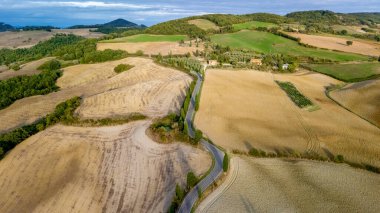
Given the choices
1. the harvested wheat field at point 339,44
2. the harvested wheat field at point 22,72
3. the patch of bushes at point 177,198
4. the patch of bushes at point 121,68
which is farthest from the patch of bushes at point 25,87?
the harvested wheat field at point 339,44

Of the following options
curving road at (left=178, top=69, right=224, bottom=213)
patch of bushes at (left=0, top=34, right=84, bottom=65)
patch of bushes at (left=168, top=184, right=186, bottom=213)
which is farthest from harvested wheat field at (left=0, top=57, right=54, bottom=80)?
patch of bushes at (left=168, top=184, right=186, bottom=213)

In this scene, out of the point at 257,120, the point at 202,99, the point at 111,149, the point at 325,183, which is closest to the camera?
the point at 325,183

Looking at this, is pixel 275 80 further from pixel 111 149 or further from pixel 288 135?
pixel 111 149

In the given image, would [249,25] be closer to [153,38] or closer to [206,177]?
[153,38]

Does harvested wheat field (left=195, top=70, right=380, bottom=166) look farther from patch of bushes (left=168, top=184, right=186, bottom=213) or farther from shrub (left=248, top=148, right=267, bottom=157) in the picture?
patch of bushes (left=168, top=184, right=186, bottom=213)

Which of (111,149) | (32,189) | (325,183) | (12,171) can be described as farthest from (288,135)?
(12,171)

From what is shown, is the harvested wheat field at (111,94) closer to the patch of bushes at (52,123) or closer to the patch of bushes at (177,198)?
the patch of bushes at (52,123)
